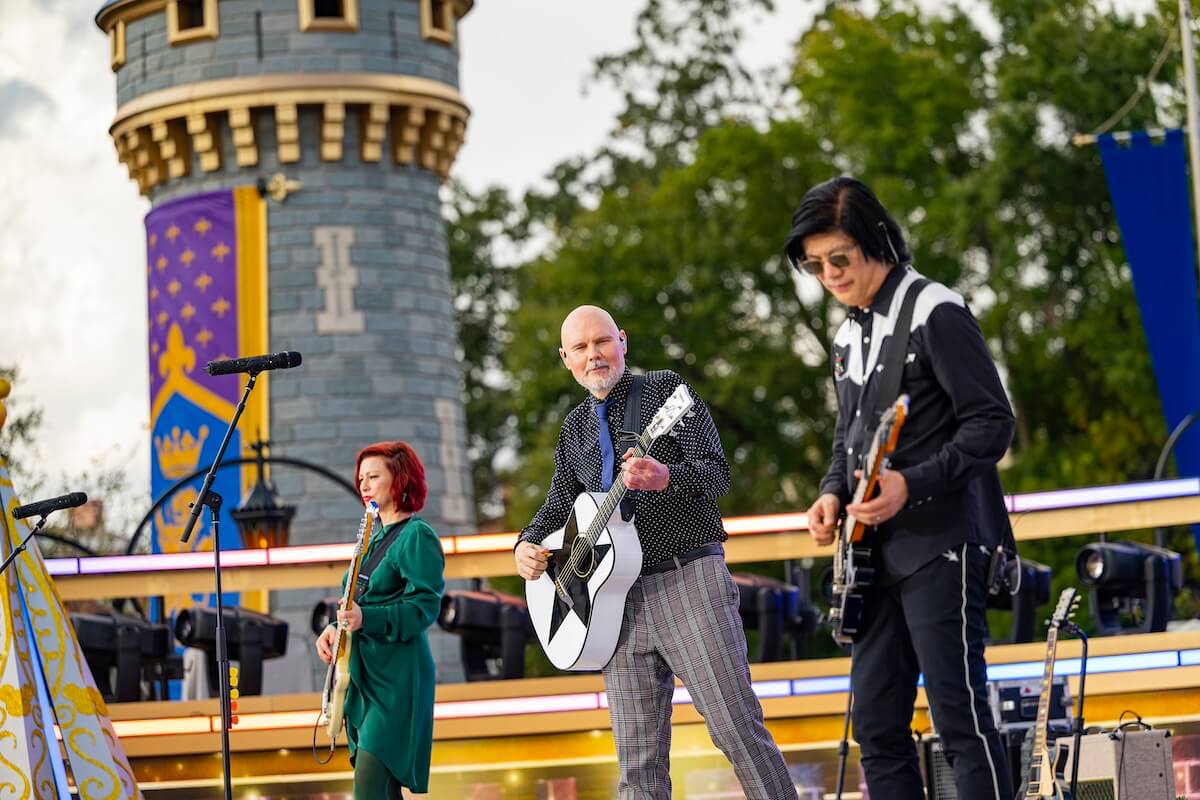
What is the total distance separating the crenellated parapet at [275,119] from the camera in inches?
818

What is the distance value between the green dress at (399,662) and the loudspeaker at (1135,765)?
2.36 m

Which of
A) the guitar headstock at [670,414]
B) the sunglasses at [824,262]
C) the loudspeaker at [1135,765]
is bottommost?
the loudspeaker at [1135,765]

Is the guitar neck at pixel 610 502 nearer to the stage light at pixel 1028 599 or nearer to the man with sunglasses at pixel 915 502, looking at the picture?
the man with sunglasses at pixel 915 502

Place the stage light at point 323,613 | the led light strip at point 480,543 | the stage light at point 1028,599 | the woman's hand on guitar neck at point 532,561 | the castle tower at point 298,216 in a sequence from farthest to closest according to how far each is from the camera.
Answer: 1. the castle tower at point 298,216
2. the stage light at point 323,613
3. the stage light at point 1028,599
4. the led light strip at point 480,543
5. the woman's hand on guitar neck at point 532,561

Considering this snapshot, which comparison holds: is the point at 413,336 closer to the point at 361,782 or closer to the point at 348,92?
the point at 348,92

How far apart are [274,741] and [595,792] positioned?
1497 mm

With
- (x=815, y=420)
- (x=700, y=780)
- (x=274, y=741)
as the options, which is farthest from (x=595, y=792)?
(x=815, y=420)

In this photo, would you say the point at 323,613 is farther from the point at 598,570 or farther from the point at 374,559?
the point at 598,570

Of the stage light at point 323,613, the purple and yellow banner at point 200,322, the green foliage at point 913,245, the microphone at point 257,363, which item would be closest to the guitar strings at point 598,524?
the microphone at point 257,363

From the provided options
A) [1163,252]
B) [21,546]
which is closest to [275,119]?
[1163,252]

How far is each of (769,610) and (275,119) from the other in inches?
455

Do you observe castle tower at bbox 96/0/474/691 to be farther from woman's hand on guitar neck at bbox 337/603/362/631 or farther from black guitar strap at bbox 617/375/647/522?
black guitar strap at bbox 617/375/647/522

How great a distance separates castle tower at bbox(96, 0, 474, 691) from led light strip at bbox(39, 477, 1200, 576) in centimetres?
1020

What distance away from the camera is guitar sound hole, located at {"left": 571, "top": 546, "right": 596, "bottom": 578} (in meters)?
6.71
